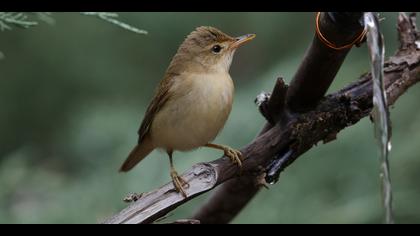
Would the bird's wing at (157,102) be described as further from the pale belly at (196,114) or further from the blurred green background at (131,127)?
the blurred green background at (131,127)

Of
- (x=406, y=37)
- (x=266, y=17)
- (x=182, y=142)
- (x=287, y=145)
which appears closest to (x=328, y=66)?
(x=287, y=145)

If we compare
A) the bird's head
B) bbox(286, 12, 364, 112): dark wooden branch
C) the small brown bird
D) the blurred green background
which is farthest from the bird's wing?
bbox(286, 12, 364, 112): dark wooden branch

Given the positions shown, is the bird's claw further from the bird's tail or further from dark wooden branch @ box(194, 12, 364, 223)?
the bird's tail

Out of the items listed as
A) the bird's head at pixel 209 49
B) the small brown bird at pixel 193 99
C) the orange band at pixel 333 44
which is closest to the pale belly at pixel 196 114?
the small brown bird at pixel 193 99

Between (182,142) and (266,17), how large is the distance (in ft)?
8.38

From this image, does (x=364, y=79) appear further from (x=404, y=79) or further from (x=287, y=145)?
(x=287, y=145)

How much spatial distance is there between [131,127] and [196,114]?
173cm

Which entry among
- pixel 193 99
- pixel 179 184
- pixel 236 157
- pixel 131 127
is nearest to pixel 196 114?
pixel 193 99

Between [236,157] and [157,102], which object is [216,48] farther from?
[236,157]

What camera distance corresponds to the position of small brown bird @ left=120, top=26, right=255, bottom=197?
3721 millimetres

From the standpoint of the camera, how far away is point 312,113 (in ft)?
11.1

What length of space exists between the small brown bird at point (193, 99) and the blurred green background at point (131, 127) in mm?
442

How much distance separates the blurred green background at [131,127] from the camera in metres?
4.65

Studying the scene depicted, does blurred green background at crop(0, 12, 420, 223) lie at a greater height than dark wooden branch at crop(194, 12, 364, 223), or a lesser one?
lesser
